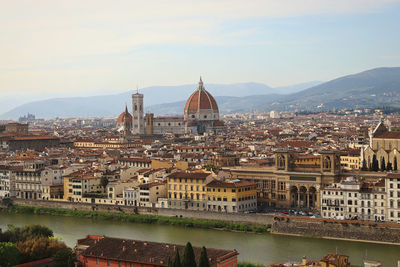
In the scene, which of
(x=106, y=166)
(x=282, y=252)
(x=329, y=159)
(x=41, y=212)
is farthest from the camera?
(x=106, y=166)

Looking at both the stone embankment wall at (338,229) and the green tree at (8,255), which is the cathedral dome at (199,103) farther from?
the green tree at (8,255)

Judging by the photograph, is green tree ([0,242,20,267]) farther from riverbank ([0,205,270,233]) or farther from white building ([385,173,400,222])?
white building ([385,173,400,222])

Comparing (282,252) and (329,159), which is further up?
(329,159)

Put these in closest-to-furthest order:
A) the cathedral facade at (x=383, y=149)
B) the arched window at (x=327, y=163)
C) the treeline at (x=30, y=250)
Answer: the treeline at (x=30, y=250) < the arched window at (x=327, y=163) < the cathedral facade at (x=383, y=149)

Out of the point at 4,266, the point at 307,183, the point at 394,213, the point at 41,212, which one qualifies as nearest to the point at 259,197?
the point at 307,183

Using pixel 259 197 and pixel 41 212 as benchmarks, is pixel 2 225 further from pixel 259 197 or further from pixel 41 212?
pixel 259 197

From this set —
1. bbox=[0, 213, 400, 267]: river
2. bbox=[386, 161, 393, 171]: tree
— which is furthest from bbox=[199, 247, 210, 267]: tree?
bbox=[386, 161, 393, 171]: tree

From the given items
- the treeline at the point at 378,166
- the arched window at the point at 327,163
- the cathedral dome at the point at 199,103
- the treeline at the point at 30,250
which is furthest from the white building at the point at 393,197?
the cathedral dome at the point at 199,103
